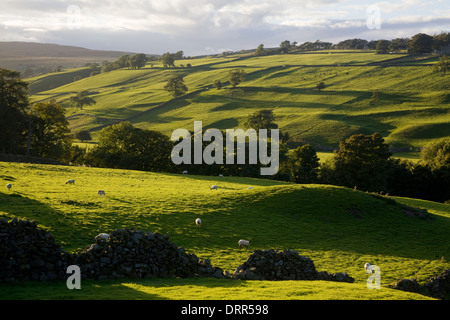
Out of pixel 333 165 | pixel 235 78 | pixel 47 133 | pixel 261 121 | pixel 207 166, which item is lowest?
pixel 207 166

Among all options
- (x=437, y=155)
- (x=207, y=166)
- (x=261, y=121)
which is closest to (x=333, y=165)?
(x=437, y=155)

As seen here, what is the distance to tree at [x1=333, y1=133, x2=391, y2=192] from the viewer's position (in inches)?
2704

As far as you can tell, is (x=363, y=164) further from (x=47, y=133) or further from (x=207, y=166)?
(x=47, y=133)

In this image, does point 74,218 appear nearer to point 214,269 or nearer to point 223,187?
point 214,269

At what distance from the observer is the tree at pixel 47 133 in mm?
75981

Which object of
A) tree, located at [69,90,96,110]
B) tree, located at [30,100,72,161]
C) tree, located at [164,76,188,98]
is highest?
tree, located at [164,76,188,98]

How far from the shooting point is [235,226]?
103 feet

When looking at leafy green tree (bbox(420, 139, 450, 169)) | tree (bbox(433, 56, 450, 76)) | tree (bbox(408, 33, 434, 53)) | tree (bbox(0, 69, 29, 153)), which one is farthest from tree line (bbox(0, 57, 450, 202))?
tree (bbox(408, 33, 434, 53))

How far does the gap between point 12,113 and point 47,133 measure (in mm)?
8933

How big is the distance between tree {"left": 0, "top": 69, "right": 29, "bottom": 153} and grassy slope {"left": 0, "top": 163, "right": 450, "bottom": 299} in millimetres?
26232

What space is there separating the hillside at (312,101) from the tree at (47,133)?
42019 millimetres

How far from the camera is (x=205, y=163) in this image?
240 feet

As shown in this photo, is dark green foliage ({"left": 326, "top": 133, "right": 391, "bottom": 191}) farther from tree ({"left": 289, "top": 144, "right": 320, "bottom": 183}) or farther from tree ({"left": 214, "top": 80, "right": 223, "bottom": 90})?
tree ({"left": 214, "top": 80, "right": 223, "bottom": 90})
